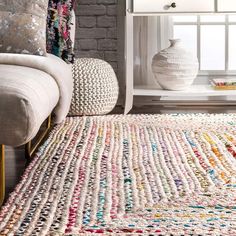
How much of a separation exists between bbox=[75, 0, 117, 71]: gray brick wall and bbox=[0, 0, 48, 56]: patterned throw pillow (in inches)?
54.3

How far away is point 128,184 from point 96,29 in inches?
89.7

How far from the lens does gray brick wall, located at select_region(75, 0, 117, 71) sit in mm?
4262

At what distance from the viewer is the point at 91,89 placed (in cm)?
375

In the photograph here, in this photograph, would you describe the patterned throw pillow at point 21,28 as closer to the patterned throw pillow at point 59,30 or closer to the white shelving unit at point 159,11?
the patterned throw pillow at point 59,30

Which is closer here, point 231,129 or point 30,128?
point 30,128

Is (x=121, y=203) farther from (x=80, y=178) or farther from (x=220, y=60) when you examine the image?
(x=220, y=60)

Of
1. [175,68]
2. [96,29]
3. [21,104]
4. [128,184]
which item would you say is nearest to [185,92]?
[175,68]

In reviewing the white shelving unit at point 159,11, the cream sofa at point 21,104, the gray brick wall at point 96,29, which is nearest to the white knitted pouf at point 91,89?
the white shelving unit at point 159,11

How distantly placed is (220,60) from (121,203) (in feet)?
9.12

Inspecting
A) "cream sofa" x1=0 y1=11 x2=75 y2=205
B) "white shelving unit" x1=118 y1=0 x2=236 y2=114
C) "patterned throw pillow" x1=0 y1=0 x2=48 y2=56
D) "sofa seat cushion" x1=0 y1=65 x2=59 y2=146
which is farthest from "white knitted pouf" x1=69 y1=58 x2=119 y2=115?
"sofa seat cushion" x1=0 y1=65 x2=59 y2=146

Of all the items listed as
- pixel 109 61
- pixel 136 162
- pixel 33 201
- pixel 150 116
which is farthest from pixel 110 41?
pixel 33 201

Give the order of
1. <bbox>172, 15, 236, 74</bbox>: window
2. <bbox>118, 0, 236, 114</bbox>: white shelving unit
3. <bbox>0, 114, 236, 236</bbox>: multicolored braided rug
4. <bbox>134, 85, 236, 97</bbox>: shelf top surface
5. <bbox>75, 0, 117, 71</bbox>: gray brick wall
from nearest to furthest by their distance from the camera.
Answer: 1. <bbox>0, 114, 236, 236</bbox>: multicolored braided rug
2. <bbox>118, 0, 236, 114</bbox>: white shelving unit
3. <bbox>134, 85, 236, 97</bbox>: shelf top surface
4. <bbox>75, 0, 117, 71</bbox>: gray brick wall
5. <bbox>172, 15, 236, 74</bbox>: window

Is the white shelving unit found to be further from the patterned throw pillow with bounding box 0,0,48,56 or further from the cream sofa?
the cream sofa

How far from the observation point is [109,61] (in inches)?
170
